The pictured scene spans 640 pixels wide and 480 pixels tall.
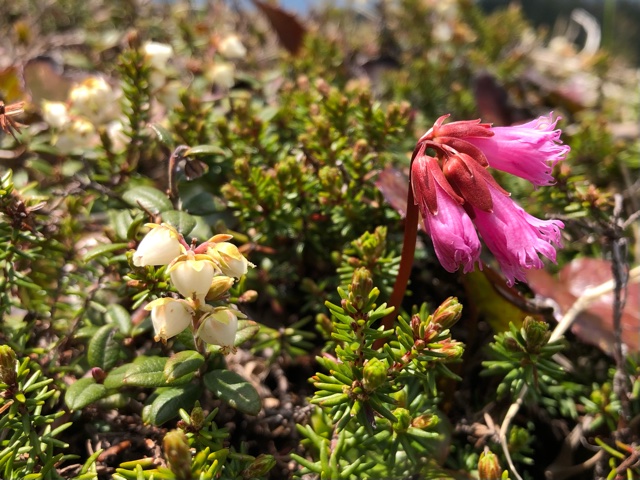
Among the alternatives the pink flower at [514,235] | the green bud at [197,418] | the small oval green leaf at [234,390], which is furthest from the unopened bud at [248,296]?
the pink flower at [514,235]

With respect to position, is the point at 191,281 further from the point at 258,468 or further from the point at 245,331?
the point at 258,468

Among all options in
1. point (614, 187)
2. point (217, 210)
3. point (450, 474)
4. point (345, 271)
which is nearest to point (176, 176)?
point (217, 210)

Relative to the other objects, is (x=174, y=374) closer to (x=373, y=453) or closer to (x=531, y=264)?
(x=373, y=453)

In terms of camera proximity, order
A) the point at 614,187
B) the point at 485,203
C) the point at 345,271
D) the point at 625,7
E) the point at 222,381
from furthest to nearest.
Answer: the point at 625,7, the point at 614,187, the point at 345,271, the point at 222,381, the point at 485,203

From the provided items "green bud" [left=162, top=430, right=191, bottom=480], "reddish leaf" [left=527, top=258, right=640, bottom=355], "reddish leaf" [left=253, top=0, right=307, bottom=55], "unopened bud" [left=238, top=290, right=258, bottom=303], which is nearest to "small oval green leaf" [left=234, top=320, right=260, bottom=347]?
"unopened bud" [left=238, top=290, right=258, bottom=303]

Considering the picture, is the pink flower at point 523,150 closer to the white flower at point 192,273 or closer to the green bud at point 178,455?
the white flower at point 192,273

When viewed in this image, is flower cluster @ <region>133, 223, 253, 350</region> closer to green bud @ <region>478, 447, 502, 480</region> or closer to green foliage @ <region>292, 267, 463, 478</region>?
green foliage @ <region>292, 267, 463, 478</region>

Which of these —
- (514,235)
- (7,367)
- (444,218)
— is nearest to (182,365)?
(7,367)
